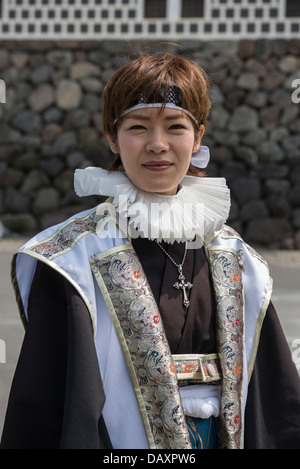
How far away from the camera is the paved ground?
13.7 ft

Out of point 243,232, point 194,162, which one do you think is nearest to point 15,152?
point 243,232

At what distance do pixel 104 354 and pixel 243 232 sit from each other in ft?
25.6

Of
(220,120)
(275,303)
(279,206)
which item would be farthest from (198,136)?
(220,120)

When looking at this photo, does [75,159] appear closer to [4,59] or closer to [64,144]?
[64,144]

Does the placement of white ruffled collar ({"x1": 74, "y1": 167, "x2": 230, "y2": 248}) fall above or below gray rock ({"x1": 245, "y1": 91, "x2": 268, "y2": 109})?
below

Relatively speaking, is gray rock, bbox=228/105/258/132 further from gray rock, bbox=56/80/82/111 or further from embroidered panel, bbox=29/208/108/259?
embroidered panel, bbox=29/208/108/259

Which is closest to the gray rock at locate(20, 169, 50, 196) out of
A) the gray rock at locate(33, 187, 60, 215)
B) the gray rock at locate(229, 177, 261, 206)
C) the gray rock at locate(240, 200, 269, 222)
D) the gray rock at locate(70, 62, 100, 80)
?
the gray rock at locate(33, 187, 60, 215)

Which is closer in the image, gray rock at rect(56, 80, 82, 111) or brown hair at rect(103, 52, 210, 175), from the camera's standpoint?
brown hair at rect(103, 52, 210, 175)

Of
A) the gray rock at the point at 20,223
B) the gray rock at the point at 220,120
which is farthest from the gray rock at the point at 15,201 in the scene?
the gray rock at the point at 220,120

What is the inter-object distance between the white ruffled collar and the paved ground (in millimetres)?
1786

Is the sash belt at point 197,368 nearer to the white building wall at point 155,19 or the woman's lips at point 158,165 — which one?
the woman's lips at point 158,165

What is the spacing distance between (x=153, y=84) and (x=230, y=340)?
70 cm

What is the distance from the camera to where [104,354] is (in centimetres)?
162

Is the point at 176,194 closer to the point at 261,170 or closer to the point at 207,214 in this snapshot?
the point at 207,214
